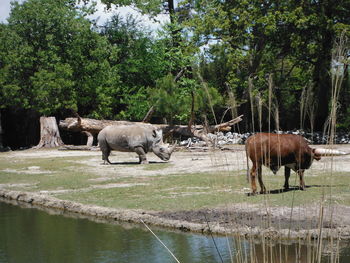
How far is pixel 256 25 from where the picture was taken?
92.3 feet

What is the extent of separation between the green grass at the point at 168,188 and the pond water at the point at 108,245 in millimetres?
798

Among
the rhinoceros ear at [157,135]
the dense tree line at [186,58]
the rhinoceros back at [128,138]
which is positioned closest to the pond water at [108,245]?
the rhinoceros back at [128,138]

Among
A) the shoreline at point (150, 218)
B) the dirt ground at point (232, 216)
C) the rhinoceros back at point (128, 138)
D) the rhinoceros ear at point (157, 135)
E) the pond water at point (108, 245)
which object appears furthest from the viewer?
the rhinoceros ear at point (157, 135)

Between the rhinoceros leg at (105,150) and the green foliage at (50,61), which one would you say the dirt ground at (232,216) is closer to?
the rhinoceros leg at (105,150)

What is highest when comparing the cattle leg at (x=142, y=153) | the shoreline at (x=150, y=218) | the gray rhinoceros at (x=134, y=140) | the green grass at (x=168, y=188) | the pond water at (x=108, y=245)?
the gray rhinoceros at (x=134, y=140)

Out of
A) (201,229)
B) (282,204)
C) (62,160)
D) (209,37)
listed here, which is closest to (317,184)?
(282,204)

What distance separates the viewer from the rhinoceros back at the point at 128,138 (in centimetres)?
1761

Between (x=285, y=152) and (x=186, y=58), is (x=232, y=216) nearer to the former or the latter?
(x=285, y=152)

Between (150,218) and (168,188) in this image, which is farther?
Answer: (168,188)

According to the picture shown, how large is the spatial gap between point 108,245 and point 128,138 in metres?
10.1

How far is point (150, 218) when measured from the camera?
8.70 m

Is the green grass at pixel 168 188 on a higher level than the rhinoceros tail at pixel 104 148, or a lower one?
lower

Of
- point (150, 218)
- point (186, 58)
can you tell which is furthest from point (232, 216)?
point (186, 58)

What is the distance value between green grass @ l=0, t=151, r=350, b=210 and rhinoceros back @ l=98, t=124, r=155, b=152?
4.75ft
